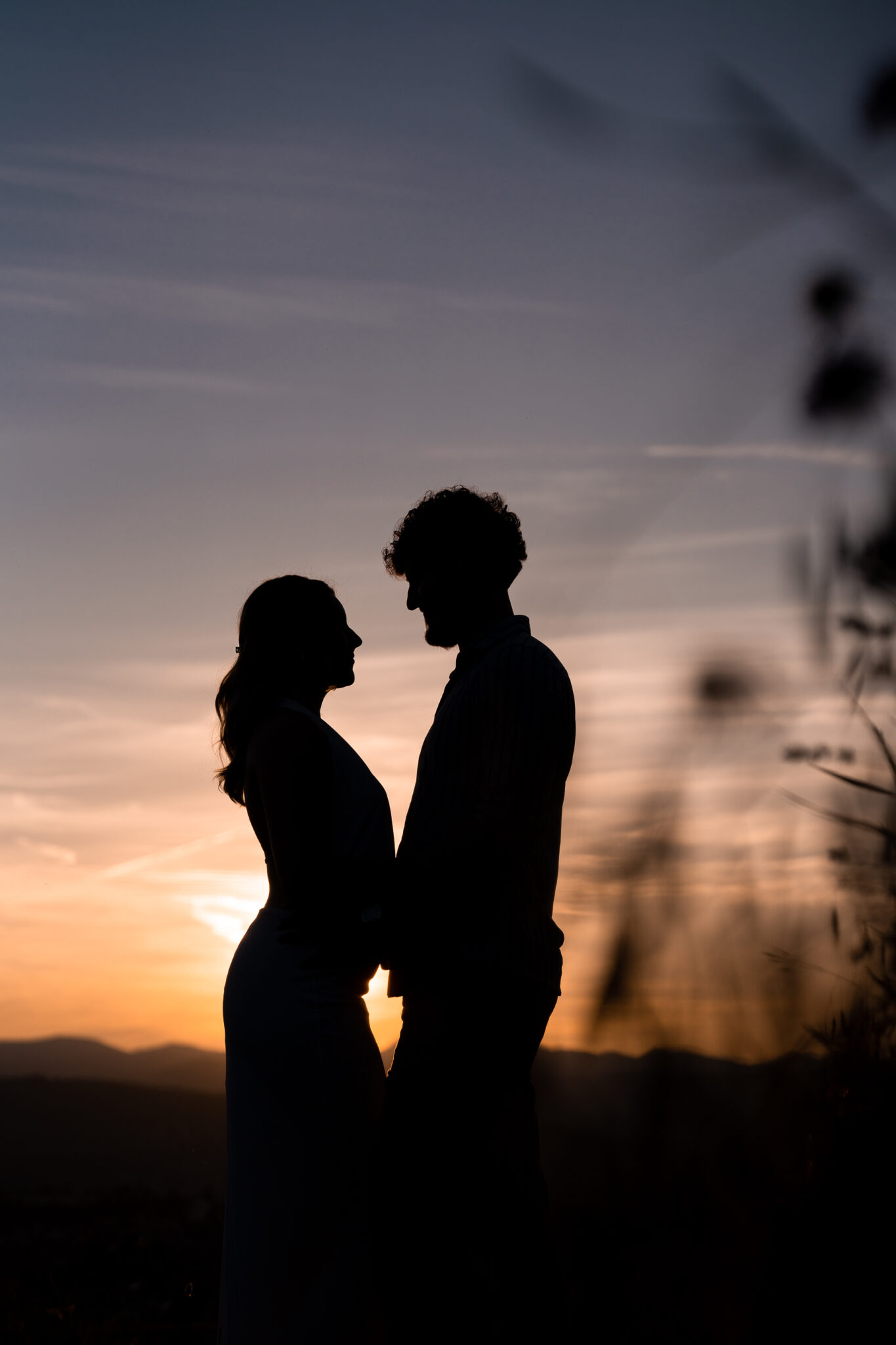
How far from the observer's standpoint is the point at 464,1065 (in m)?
2.17

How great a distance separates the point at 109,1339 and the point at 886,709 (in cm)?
457

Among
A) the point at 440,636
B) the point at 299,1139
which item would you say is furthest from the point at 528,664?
the point at 299,1139

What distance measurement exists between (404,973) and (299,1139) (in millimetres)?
653

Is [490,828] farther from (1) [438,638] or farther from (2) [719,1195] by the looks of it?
(2) [719,1195]

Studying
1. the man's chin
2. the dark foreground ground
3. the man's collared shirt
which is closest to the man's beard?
the man's chin

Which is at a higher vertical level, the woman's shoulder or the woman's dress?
the woman's shoulder

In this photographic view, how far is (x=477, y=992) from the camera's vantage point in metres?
2.21

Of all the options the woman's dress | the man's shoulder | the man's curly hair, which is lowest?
the woman's dress

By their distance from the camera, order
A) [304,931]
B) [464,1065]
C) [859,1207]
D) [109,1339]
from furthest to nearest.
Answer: [109,1339] → [304,931] → [464,1065] → [859,1207]

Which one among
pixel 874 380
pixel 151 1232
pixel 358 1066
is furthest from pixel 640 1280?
pixel 151 1232

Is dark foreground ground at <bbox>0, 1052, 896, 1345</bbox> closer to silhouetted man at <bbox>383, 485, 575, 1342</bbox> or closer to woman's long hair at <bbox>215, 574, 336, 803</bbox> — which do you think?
silhouetted man at <bbox>383, 485, 575, 1342</bbox>

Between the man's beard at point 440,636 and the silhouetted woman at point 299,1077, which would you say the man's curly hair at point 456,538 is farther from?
the silhouetted woman at point 299,1077

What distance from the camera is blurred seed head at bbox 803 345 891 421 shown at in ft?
2.74

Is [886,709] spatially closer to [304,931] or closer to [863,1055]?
[863,1055]
